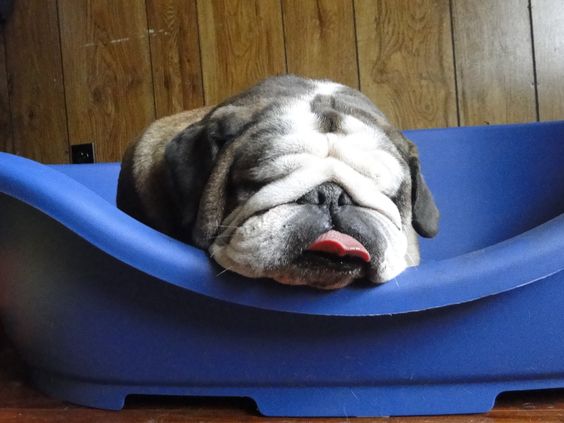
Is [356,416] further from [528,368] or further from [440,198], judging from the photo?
[440,198]

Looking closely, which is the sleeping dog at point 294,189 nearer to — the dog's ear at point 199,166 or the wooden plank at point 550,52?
the dog's ear at point 199,166

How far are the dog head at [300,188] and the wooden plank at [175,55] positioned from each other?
0.87 meters

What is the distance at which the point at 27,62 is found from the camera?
2.15 meters

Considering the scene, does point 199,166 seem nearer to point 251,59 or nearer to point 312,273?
point 312,273

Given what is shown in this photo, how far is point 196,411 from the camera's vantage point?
3.22 ft

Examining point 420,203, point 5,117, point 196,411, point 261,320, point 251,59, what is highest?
point 251,59

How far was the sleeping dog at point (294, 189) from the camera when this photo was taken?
34.5 inches

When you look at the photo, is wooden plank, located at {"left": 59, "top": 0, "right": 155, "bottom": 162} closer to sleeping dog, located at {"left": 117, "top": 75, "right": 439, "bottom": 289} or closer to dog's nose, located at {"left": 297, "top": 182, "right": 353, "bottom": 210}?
sleeping dog, located at {"left": 117, "top": 75, "right": 439, "bottom": 289}

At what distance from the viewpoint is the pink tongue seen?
2.79ft

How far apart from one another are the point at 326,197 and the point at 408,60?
3.56 feet

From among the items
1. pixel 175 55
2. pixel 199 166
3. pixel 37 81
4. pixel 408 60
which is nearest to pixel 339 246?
pixel 199 166

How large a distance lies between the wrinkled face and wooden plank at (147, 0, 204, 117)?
0.99m

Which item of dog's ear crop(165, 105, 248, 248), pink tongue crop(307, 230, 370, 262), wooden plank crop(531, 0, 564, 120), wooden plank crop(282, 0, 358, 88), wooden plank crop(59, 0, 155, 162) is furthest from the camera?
wooden plank crop(59, 0, 155, 162)

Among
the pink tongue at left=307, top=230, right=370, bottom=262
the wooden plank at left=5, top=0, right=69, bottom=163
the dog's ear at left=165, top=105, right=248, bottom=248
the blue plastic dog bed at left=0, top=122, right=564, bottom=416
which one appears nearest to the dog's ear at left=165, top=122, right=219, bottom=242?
the dog's ear at left=165, top=105, right=248, bottom=248
